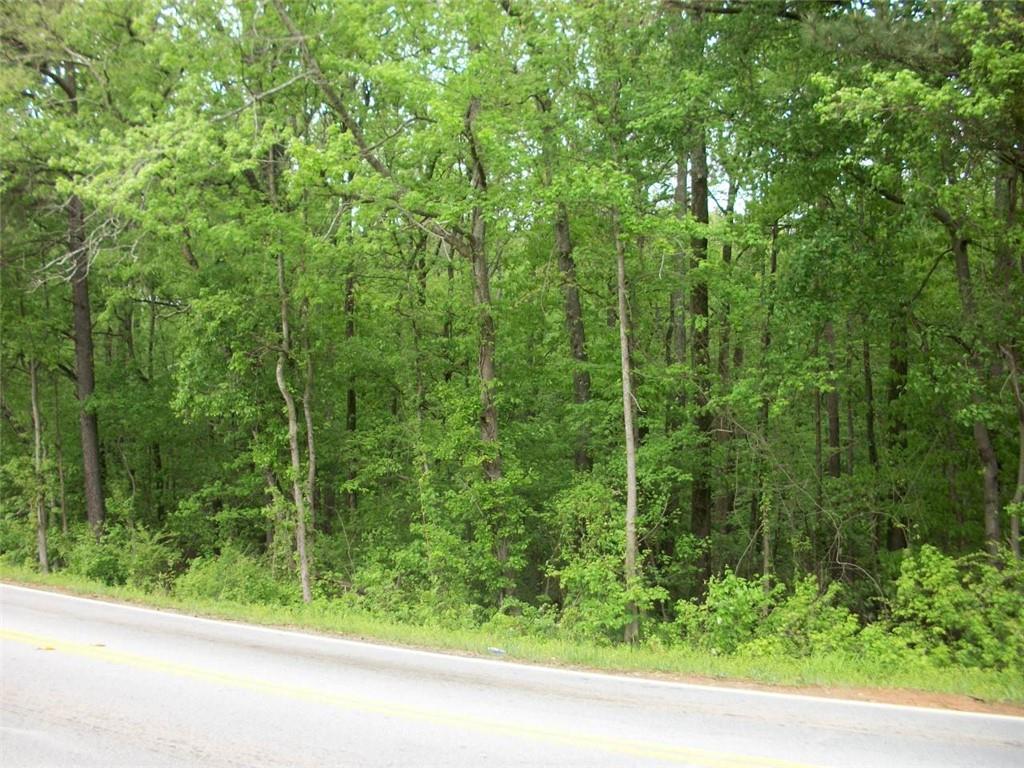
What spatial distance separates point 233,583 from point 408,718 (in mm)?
10292

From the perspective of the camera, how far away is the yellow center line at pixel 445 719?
15.8 ft

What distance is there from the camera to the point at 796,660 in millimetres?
8781

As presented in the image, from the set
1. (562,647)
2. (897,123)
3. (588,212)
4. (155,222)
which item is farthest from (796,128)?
(155,222)

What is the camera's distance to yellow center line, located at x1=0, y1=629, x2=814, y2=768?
15.8 ft

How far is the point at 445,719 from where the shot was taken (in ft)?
18.0

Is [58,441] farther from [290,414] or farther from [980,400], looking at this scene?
[980,400]

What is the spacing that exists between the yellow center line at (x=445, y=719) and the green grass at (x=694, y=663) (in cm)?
241

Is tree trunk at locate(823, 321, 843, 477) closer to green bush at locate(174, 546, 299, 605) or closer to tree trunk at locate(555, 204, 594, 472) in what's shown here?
tree trunk at locate(555, 204, 594, 472)

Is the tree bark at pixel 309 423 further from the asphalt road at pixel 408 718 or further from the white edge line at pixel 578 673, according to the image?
the asphalt road at pixel 408 718

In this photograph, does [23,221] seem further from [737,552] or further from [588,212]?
[737,552]

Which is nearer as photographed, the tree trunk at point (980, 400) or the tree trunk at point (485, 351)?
the tree trunk at point (980, 400)

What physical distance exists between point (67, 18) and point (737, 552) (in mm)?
20736

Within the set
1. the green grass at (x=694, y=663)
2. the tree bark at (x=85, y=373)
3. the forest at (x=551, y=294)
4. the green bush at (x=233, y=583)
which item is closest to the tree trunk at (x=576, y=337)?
the forest at (x=551, y=294)

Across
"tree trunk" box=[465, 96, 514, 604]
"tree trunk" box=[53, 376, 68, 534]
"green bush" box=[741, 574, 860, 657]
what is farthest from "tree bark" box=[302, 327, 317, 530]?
"green bush" box=[741, 574, 860, 657]
